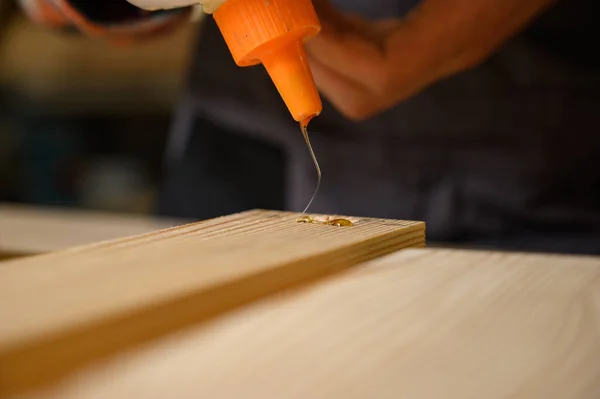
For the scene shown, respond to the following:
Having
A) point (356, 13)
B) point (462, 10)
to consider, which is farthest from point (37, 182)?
point (462, 10)

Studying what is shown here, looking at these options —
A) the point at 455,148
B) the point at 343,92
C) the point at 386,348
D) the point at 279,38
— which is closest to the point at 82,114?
the point at 343,92

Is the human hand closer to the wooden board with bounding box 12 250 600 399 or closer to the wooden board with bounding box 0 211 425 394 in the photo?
the wooden board with bounding box 0 211 425 394

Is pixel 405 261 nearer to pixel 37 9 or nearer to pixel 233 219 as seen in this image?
pixel 233 219

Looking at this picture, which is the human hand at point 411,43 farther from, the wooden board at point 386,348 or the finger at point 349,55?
the wooden board at point 386,348

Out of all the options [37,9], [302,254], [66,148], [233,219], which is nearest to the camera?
[302,254]

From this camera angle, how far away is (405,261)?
1.23 ft

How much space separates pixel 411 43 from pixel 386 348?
0.50m

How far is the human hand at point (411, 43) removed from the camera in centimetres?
66

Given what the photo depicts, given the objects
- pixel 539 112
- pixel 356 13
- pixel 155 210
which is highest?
pixel 356 13

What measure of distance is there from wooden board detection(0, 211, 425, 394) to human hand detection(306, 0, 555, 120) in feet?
0.88

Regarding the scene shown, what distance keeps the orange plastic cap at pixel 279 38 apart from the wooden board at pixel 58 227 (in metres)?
0.33

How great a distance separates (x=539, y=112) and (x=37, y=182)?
2.38 ft

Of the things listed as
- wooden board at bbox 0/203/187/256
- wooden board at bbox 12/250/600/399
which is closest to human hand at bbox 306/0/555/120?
wooden board at bbox 0/203/187/256

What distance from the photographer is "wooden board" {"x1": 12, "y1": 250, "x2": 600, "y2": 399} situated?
0.67ft
